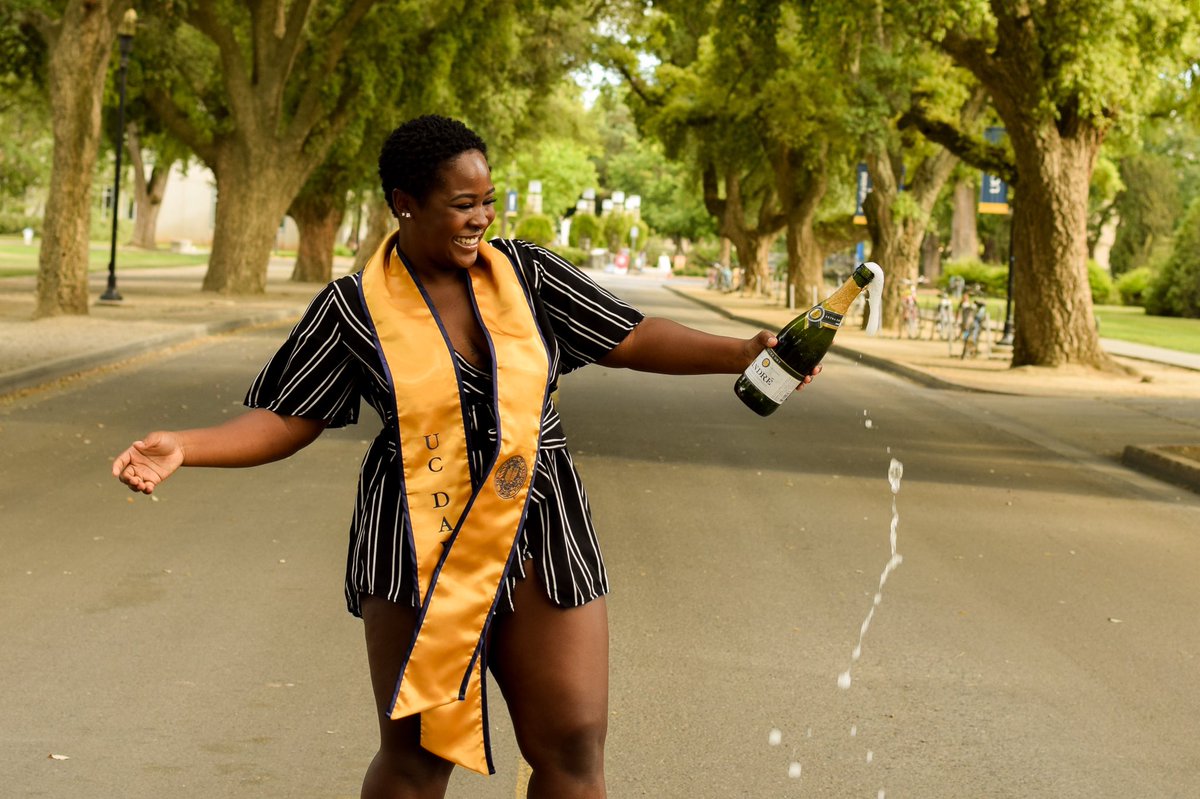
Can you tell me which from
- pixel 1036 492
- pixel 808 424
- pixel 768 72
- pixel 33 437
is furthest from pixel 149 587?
pixel 768 72

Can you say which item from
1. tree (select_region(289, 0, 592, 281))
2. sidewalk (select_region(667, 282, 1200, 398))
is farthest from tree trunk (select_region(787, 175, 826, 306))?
sidewalk (select_region(667, 282, 1200, 398))

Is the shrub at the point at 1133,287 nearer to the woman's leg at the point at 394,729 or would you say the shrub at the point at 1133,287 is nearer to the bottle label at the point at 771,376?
the bottle label at the point at 771,376

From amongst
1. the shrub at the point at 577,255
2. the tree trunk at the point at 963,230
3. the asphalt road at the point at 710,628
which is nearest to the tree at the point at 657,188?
the shrub at the point at 577,255

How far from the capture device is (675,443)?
13766 mm

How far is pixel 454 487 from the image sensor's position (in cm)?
332

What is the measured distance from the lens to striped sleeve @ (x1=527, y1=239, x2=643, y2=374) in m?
3.57

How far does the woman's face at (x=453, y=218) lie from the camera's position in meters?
3.38

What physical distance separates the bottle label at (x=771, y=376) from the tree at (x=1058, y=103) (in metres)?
18.0

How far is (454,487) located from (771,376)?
0.84 m

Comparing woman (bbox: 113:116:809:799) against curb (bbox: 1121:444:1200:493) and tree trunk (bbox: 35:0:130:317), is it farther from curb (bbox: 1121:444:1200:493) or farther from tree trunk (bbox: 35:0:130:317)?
tree trunk (bbox: 35:0:130:317)

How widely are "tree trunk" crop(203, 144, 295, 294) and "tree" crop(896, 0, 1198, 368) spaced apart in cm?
1627

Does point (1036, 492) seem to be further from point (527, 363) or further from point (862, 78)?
point (862, 78)

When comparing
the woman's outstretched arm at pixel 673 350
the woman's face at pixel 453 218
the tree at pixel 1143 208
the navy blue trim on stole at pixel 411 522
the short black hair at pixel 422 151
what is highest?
the tree at pixel 1143 208

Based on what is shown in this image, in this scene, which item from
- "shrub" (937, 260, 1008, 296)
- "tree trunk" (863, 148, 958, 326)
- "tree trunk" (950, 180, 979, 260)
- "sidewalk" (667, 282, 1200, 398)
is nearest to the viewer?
"sidewalk" (667, 282, 1200, 398)
